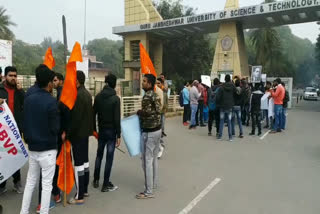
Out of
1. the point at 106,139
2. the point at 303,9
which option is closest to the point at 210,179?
the point at 106,139

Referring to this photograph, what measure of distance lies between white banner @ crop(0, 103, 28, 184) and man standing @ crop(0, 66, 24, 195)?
0.54 metres

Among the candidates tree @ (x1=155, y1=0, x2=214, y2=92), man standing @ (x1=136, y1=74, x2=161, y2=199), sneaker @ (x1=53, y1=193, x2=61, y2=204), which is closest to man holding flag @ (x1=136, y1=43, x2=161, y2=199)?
man standing @ (x1=136, y1=74, x2=161, y2=199)

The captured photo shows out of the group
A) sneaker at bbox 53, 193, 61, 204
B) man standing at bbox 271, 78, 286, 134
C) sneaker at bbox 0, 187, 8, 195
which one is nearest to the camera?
sneaker at bbox 53, 193, 61, 204

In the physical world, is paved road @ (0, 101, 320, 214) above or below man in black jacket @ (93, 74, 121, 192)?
below

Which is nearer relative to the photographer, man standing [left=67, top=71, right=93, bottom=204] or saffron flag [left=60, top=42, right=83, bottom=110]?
saffron flag [left=60, top=42, right=83, bottom=110]

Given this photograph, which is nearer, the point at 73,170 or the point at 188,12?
the point at 73,170

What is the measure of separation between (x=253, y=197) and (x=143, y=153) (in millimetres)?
1870

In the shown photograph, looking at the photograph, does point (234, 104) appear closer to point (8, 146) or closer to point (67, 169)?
point (67, 169)

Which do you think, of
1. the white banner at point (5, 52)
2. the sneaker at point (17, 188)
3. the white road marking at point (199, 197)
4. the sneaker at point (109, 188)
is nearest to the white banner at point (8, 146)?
the sneaker at point (17, 188)

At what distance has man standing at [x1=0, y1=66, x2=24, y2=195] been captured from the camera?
445cm

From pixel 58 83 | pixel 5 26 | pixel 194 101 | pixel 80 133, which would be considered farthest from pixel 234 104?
pixel 5 26

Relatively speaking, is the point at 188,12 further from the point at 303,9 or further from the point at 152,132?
the point at 152,132

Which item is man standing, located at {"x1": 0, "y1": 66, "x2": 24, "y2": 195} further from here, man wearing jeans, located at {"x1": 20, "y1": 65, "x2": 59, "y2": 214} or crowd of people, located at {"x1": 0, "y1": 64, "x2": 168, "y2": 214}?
man wearing jeans, located at {"x1": 20, "y1": 65, "x2": 59, "y2": 214}

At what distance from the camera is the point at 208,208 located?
4102 mm
